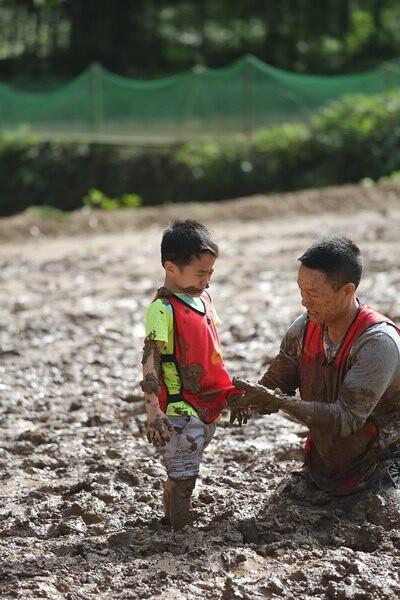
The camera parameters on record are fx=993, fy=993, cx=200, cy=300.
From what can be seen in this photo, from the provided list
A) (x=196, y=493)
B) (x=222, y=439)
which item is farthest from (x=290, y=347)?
(x=222, y=439)

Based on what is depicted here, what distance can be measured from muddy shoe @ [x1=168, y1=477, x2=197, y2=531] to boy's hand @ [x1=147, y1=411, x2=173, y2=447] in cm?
26

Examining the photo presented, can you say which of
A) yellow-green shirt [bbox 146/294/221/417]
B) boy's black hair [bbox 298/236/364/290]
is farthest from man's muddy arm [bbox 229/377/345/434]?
boy's black hair [bbox 298/236/364/290]

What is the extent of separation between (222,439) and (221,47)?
86.7 ft

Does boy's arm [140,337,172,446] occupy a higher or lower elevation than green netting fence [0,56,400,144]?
lower

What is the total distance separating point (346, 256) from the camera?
11.9ft

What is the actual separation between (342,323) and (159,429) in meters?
0.81

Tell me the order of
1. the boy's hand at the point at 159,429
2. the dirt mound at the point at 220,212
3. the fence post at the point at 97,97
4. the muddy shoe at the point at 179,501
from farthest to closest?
the fence post at the point at 97,97 → the dirt mound at the point at 220,212 → the muddy shoe at the point at 179,501 → the boy's hand at the point at 159,429

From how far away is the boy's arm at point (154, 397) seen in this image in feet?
11.6

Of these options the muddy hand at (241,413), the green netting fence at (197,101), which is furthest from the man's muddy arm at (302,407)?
the green netting fence at (197,101)

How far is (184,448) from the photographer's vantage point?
145 inches

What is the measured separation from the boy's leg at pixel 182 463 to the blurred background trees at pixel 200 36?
2449 cm

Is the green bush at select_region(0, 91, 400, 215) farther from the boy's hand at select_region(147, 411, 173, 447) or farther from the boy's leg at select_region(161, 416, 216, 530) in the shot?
the boy's hand at select_region(147, 411, 173, 447)

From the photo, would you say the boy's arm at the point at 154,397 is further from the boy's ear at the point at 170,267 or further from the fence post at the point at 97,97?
the fence post at the point at 97,97

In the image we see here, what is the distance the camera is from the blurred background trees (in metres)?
28.2
